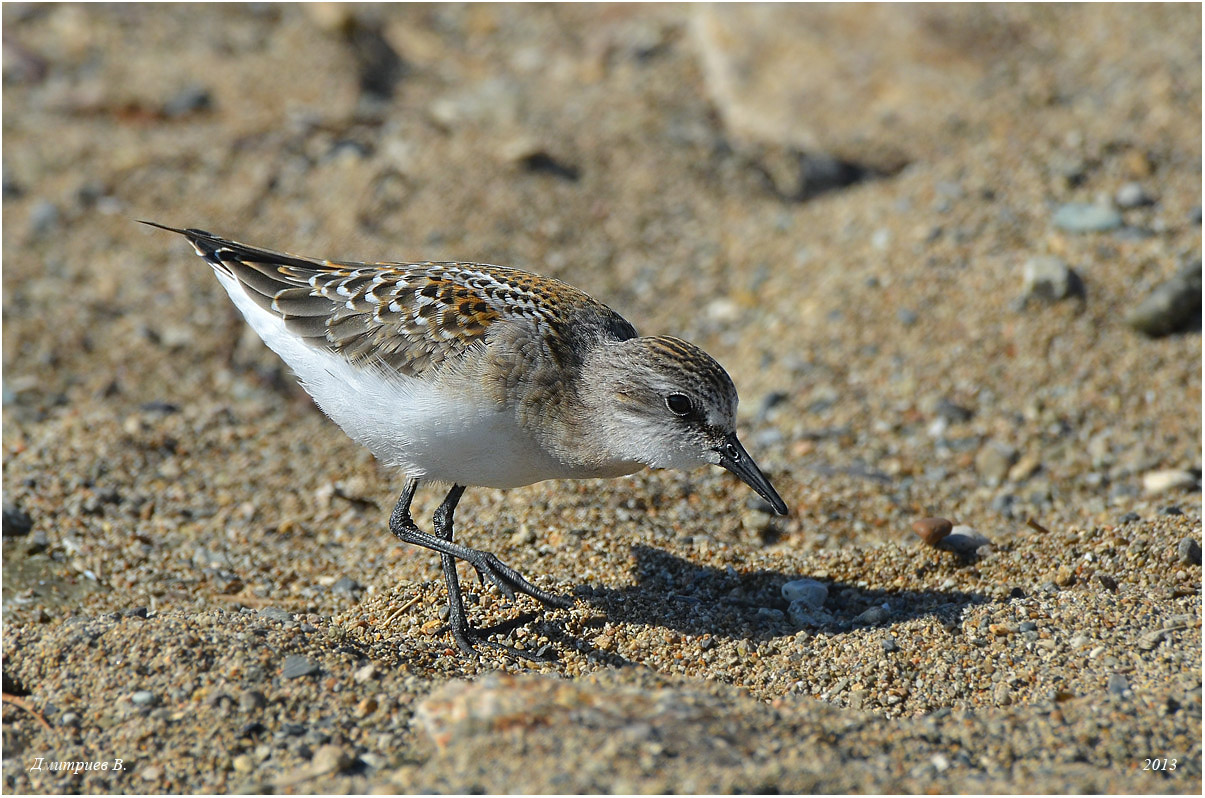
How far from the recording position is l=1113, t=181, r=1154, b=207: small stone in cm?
788

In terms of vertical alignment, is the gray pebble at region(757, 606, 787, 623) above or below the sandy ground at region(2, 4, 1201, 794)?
A: below

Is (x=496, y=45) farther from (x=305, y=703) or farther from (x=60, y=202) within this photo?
(x=305, y=703)

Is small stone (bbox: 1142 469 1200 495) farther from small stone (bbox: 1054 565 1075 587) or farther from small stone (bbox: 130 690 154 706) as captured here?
small stone (bbox: 130 690 154 706)

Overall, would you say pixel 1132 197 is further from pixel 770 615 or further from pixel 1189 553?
pixel 770 615

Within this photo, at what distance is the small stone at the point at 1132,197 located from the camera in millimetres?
7883

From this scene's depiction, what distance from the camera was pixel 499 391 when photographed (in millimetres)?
4664

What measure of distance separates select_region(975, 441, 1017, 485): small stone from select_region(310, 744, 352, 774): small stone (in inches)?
167

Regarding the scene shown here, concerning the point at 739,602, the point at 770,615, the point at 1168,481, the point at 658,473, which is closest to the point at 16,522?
the point at 658,473

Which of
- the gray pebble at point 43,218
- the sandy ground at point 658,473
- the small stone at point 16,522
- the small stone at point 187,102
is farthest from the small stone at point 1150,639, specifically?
the small stone at point 187,102

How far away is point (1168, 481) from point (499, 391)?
389 cm

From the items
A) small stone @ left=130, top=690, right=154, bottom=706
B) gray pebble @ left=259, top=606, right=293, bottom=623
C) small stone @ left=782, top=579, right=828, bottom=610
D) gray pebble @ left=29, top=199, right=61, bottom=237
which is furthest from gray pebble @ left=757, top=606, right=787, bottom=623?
gray pebble @ left=29, top=199, right=61, bottom=237

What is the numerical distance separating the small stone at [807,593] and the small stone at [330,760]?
2237mm

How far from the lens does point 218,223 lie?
347 inches

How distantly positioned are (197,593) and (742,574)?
261cm
